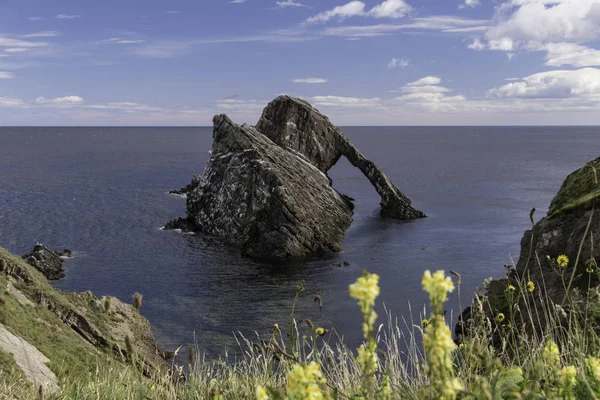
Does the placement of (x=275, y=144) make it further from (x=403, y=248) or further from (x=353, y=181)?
(x=353, y=181)

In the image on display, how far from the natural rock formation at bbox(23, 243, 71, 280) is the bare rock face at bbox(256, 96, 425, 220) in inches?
1365

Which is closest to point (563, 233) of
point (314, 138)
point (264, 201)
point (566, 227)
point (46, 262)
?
point (566, 227)

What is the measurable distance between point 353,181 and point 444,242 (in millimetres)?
62973

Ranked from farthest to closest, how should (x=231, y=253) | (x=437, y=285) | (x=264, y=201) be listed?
1. (x=264, y=201)
2. (x=231, y=253)
3. (x=437, y=285)

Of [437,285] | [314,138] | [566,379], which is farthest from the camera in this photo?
[314,138]

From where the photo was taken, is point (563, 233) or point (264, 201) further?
point (264, 201)

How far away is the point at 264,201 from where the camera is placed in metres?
60.9

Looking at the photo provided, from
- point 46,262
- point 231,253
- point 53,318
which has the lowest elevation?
point 231,253

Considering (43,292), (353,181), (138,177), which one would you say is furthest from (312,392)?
(138,177)

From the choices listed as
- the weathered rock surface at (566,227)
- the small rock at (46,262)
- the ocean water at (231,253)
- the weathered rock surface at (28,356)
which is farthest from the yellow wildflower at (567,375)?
the small rock at (46,262)

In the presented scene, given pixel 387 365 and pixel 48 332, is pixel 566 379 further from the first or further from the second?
pixel 48 332

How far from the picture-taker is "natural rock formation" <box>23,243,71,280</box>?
49.7 metres

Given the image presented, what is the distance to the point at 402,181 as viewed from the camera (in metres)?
124

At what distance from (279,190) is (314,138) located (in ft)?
72.4
